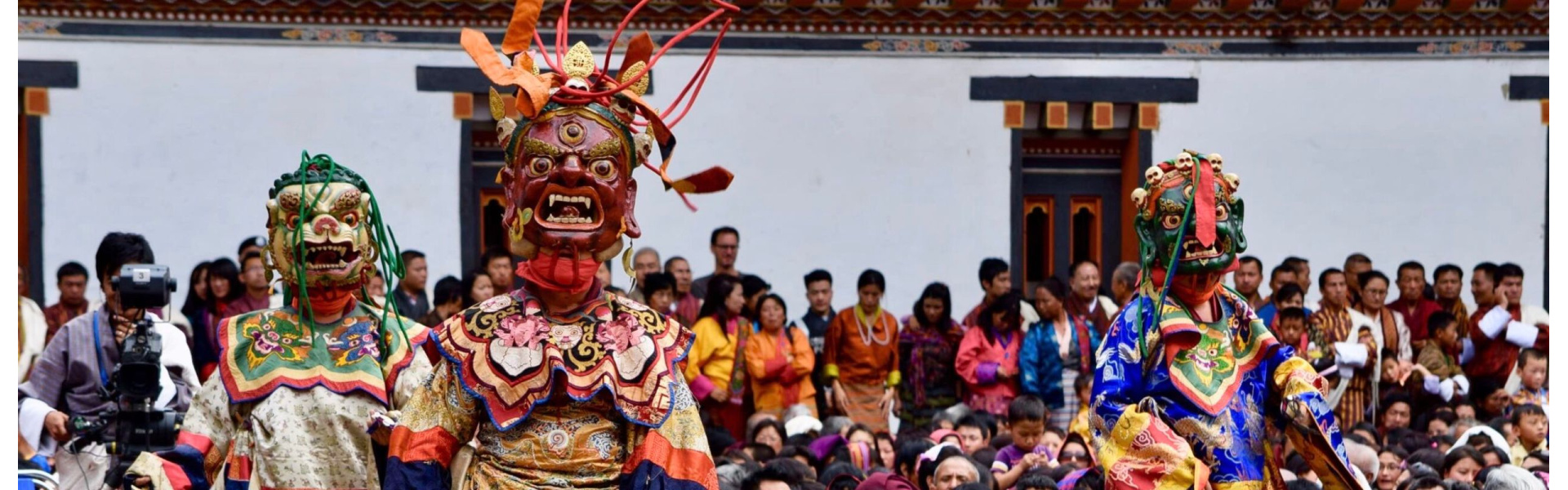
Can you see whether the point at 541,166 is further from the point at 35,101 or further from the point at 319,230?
the point at 35,101

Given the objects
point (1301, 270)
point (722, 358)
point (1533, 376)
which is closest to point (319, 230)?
point (722, 358)

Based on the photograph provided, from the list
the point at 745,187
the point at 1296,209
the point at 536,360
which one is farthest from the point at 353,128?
the point at 536,360

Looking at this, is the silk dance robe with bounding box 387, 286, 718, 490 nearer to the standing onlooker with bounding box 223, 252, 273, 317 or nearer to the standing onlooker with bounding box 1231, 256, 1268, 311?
the standing onlooker with bounding box 223, 252, 273, 317

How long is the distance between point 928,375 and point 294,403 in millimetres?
5186

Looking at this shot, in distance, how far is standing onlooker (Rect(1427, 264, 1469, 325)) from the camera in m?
13.2

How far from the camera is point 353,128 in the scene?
1356 cm

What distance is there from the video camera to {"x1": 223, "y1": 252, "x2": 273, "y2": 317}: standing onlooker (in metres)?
2.94

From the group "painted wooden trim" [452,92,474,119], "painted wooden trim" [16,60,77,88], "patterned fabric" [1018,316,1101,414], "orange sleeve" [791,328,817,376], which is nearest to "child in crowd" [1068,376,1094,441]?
"patterned fabric" [1018,316,1101,414]

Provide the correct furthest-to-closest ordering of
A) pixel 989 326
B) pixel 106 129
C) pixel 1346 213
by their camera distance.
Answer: pixel 1346 213
pixel 106 129
pixel 989 326

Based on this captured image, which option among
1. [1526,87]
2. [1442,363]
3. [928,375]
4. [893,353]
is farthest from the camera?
[1526,87]

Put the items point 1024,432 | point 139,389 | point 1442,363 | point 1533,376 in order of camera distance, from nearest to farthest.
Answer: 1. point 139,389
2. point 1024,432
3. point 1533,376
4. point 1442,363

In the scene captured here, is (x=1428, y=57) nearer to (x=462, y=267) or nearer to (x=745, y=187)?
(x=745, y=187)

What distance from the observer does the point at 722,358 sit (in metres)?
11.9

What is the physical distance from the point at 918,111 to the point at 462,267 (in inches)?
103
